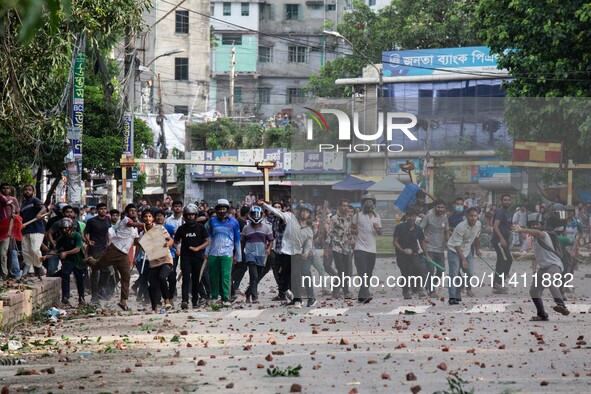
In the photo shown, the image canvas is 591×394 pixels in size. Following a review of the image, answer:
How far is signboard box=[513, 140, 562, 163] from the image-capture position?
1930 cm

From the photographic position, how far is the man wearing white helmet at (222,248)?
1864 cm

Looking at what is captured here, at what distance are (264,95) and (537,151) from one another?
68.9 metres

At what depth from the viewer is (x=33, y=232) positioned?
20.3m

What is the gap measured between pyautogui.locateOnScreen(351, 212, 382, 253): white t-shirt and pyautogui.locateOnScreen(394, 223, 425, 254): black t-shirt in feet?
1.72

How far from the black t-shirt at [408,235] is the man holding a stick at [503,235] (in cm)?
121

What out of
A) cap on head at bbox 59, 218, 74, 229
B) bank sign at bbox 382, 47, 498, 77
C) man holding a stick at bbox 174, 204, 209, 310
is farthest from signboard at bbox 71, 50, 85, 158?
bank sign at bbox 382, 47, 498, 77

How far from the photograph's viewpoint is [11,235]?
19.6 meters

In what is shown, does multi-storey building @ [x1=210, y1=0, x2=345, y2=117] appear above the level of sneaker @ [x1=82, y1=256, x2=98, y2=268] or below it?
above

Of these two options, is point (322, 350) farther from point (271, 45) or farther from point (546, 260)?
point (271, 45)

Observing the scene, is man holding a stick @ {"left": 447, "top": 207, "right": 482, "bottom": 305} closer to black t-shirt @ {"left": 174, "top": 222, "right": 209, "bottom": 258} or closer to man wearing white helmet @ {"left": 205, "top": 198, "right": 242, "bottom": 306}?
man wearing white helmet @ {"left": 205, "top": 198, "right": 242, "bottom": 306}

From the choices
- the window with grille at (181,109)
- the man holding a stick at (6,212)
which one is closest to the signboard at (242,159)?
the window with grille at (181,109)

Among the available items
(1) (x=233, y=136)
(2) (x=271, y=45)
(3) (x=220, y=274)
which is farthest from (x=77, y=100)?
(2) (x=271, y=45)

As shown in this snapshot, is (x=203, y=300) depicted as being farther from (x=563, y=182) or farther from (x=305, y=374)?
(x=305, y=374)

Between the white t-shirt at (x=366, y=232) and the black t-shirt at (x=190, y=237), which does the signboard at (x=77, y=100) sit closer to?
the black t-shirt at (x=190, y=237)
